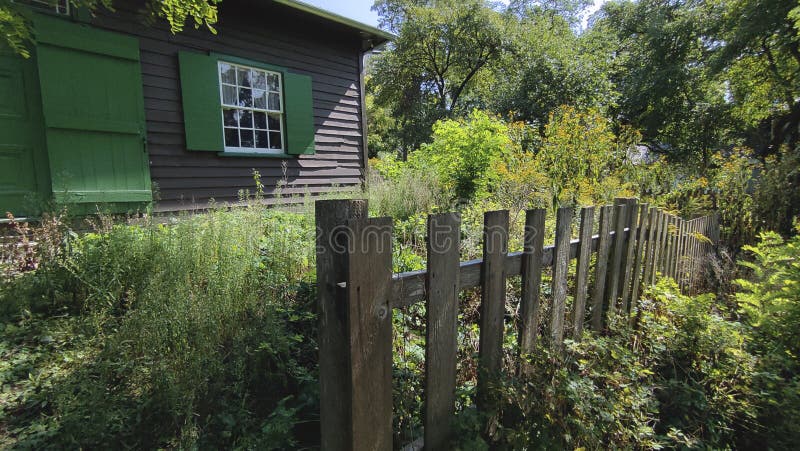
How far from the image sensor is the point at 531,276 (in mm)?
1596

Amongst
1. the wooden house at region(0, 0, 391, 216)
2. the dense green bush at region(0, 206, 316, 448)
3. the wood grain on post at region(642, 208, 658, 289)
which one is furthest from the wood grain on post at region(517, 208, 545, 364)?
the wooden house at region(0, 0, 391, 216)

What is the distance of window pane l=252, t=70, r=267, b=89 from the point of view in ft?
18.0

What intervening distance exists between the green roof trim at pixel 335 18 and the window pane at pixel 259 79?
1.06 meters

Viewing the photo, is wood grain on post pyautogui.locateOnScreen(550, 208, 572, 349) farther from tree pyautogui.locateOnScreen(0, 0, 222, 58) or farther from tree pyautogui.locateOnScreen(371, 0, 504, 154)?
tree pyautogui.locateOnScreen(371, 0, 504, 154)

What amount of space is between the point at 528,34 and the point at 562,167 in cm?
1297

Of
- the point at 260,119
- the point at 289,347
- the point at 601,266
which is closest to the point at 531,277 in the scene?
the point at 601,266

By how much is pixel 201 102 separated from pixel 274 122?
3.84 ft

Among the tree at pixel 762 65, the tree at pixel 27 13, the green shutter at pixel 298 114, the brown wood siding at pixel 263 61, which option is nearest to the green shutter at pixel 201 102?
the brown wood siding at pixel 263 61

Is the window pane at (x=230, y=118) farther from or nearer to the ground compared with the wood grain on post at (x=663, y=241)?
farther from the ground

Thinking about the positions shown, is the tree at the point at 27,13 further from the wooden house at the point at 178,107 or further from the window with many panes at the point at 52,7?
the window with many panes at the point at 52,7

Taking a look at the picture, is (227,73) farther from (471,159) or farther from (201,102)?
(471,159)

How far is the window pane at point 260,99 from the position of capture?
5.52m

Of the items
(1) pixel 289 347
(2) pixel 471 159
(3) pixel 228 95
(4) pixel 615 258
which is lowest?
(1) pixel 289 347

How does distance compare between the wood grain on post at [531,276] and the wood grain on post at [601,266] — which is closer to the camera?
the wood grain on post at [531,276]
